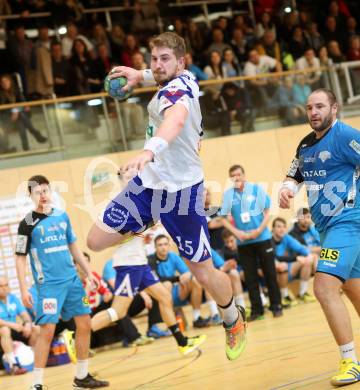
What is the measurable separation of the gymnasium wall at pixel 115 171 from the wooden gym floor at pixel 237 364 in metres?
3.25

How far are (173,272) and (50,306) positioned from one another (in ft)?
17.6

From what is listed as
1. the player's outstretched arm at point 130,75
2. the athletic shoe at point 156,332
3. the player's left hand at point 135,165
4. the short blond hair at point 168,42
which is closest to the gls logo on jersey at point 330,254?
the player's left hand at point 135,165

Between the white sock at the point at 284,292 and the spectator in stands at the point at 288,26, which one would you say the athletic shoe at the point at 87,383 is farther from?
the spectator in stands at the point at 288,26

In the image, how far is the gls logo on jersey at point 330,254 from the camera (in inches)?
234

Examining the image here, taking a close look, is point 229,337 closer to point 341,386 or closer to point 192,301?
point 341,386

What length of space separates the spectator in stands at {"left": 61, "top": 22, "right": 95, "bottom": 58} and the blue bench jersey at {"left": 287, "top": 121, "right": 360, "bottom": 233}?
10.2 m

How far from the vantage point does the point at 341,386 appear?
5824 millimetres

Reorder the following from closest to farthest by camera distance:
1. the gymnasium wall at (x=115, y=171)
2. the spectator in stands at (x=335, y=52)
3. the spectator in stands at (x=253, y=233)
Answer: the spectator in stands at (x=253, y=233)
the gymnasium wall at (x=115, y=171)
the spectator in stands at (x=335, y=52)

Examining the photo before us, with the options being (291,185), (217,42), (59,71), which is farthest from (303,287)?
(291,185)

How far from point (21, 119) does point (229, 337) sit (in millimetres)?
7553

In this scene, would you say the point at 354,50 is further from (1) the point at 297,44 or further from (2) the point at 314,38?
(1) the point at 297,44

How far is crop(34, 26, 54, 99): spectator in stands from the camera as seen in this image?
567 inches

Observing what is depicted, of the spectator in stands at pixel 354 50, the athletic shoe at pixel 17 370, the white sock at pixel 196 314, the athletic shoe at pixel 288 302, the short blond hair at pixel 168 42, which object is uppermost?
the spectator in stands at pixel 354 50

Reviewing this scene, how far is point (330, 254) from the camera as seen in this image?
19.6 ft
